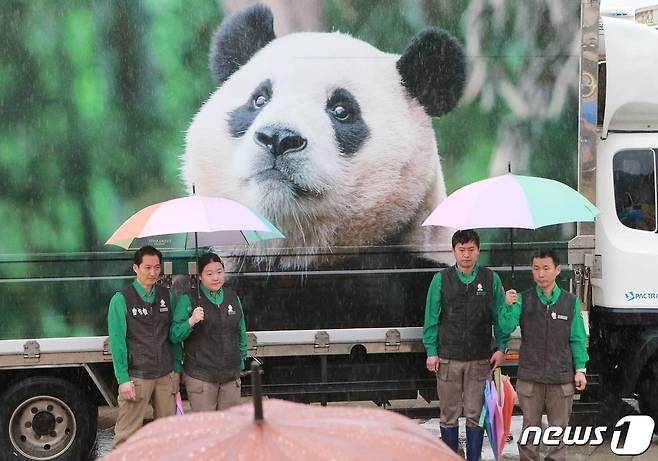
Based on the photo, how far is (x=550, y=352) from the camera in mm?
5266

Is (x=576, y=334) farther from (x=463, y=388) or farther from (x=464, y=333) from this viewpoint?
(x=463, y=388)

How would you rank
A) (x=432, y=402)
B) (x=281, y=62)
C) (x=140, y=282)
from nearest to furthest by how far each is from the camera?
(x=140, y=282)
(x=281, y=62)
(x=432, y=402)

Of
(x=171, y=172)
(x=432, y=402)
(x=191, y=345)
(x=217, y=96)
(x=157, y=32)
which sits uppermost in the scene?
(x=157, y=32)

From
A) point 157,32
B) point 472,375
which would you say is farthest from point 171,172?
point 472,375

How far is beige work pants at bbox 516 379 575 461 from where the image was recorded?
5.29 meters

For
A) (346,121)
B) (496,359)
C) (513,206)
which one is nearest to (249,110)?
(346,121)

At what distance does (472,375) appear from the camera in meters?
5.67

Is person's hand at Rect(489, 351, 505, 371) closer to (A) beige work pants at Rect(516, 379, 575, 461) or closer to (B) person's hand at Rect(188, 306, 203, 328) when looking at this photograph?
(A) beige work pants at Rect(516, 379, 575, 461)

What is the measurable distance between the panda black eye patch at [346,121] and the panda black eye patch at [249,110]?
1.55 feet

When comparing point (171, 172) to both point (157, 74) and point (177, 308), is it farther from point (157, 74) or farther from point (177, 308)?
point (177, 308)

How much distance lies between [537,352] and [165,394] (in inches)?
95.6

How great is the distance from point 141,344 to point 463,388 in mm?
2246

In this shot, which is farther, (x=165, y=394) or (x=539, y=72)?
(x=539, y=72)

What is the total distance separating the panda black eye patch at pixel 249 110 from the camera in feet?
19.9
